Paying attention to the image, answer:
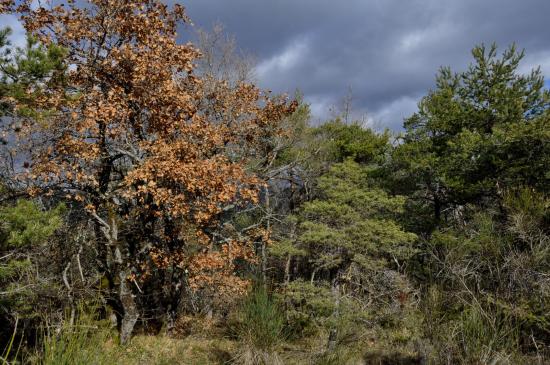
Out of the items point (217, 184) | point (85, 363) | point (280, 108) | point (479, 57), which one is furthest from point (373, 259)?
point (479, 57)

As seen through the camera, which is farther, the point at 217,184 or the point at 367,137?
the point at 367,137

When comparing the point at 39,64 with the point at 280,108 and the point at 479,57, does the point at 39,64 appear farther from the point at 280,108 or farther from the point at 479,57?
the point at 479,57

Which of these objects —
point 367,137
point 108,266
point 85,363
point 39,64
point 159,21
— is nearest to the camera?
point 85,363

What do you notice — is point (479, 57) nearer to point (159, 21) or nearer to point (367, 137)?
point (367, 137)

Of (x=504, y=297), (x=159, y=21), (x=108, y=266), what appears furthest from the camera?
(x=108, y=266)

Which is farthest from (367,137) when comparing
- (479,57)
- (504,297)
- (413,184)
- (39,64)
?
(39,64)

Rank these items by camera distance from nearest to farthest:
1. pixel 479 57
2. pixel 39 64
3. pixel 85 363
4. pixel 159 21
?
pixel 85 363 < pixel 39 64 < pixel 159 21 < pixel 479 57

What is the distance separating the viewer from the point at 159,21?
25.6 feet

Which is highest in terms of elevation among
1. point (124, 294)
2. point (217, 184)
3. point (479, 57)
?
point (479, 57)

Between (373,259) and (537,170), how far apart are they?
5894 millimetres

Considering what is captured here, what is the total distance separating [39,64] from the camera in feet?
20.1

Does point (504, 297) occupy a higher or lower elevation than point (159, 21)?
lower

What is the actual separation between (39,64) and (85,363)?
488 cm

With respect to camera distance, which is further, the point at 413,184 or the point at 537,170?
the point at 413,184
